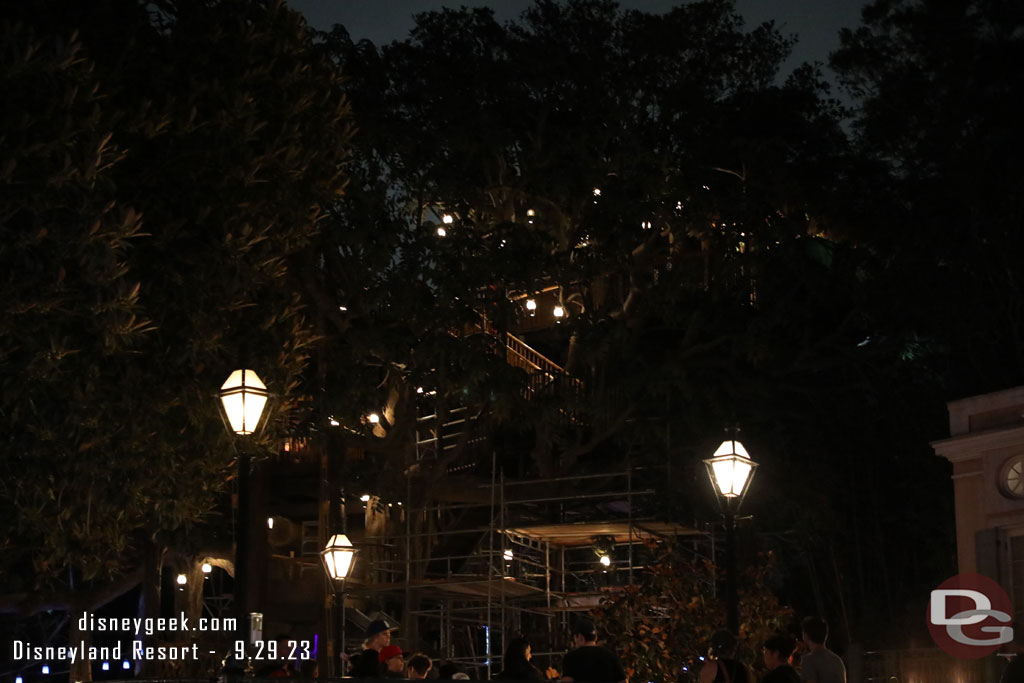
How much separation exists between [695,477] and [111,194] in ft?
42.4

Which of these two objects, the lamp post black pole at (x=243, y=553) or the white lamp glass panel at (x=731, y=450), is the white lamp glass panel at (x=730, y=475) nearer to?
the white lamp glass panel at (x=731, y=450)

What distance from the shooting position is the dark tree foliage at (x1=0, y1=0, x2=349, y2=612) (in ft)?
49.7

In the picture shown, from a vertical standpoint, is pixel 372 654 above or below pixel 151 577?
below

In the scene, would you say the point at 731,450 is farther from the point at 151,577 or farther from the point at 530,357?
the point at 530,357

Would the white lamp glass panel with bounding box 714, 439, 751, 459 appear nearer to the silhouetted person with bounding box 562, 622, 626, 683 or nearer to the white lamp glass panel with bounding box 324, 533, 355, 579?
the silhouetted person with bounding box 562, 622, 626, 683

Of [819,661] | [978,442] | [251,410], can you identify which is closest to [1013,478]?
[978,442]

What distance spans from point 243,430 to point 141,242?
18.8 ft

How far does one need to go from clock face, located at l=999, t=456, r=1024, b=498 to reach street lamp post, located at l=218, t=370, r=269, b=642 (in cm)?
1367

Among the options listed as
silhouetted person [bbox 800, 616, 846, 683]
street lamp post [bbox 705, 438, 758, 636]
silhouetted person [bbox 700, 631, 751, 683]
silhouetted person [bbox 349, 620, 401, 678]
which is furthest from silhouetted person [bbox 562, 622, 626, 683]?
street lamp post [bbox 705, 438, 758, 636]

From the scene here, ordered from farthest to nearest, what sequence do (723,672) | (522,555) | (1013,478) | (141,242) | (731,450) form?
(522,555) → (1013,478) → (141,242) → (731,450) → (723,672)

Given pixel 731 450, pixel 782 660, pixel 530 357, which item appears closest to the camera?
pixel 782 660

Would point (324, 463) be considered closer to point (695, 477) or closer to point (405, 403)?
point (405, 403)

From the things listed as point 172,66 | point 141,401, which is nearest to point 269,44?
point 172,66

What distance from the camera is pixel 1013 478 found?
22.0 meters
